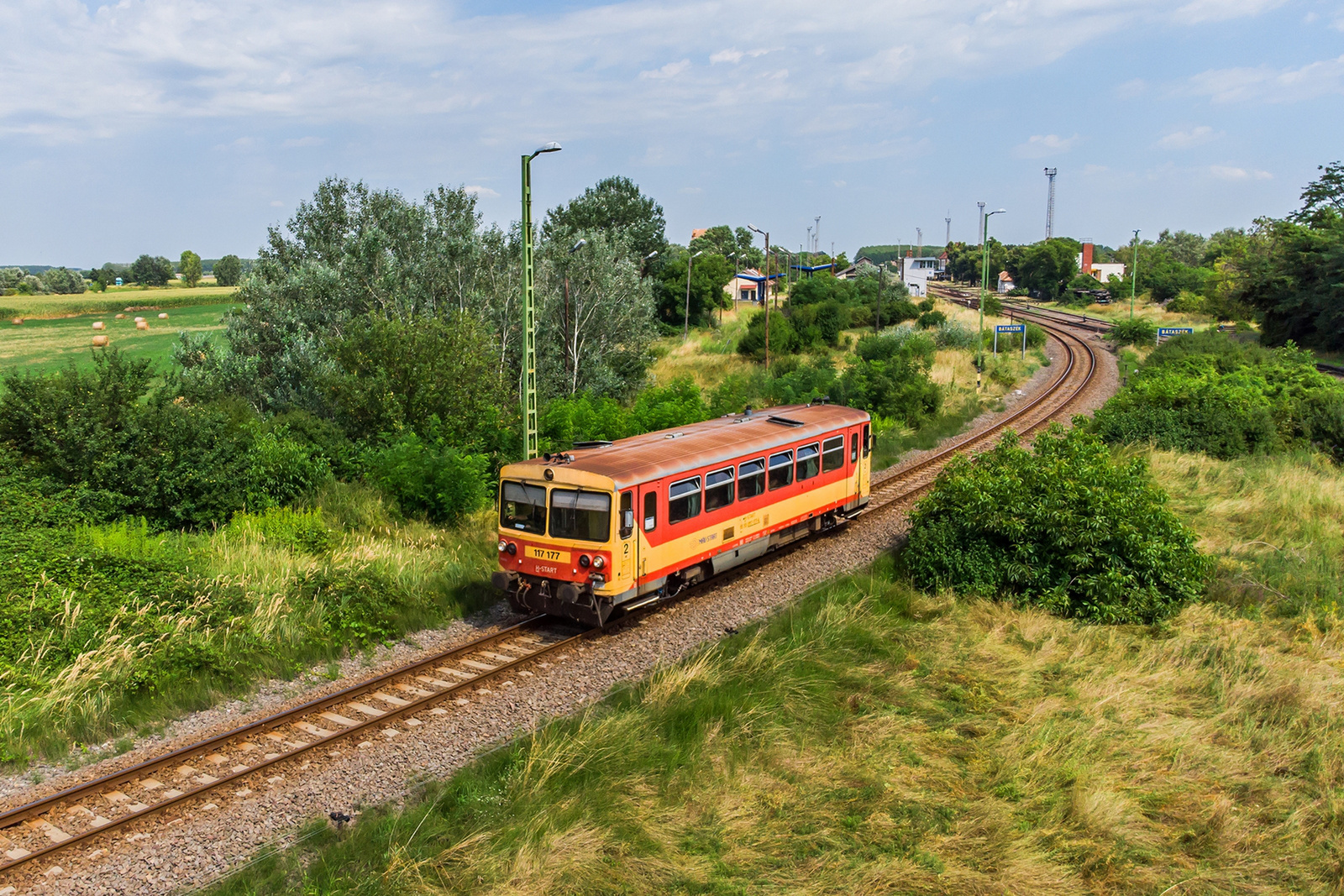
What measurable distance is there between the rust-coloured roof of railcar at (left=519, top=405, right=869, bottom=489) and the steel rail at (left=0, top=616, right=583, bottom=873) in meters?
2.67

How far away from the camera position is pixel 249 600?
1262 centimetres

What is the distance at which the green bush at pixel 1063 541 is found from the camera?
13672 millimetres

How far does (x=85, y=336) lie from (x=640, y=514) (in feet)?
147

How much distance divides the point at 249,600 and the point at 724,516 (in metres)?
7.35

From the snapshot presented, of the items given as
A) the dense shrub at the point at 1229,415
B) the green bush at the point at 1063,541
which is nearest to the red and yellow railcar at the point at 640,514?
the green bush at the point at 1063,541

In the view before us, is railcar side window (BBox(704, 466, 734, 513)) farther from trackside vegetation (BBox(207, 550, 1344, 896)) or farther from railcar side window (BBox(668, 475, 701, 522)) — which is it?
trackside vegetation (BBox(207, 550, 1344, 896))

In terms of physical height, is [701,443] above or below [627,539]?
above

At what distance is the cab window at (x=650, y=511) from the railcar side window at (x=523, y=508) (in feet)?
4.94

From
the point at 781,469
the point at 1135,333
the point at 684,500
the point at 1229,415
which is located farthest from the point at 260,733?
the point at 1135,333

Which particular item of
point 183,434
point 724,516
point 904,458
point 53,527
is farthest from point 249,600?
point 904,458

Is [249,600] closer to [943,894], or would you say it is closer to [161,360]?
[943,894]

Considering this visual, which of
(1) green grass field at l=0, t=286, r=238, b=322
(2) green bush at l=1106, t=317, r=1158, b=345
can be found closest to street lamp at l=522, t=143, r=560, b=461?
(1) green grass field at l=0, t=286, r=238, b=322

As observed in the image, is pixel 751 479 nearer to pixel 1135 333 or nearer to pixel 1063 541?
pixel 1063 541

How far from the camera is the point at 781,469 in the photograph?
51.5 feet
